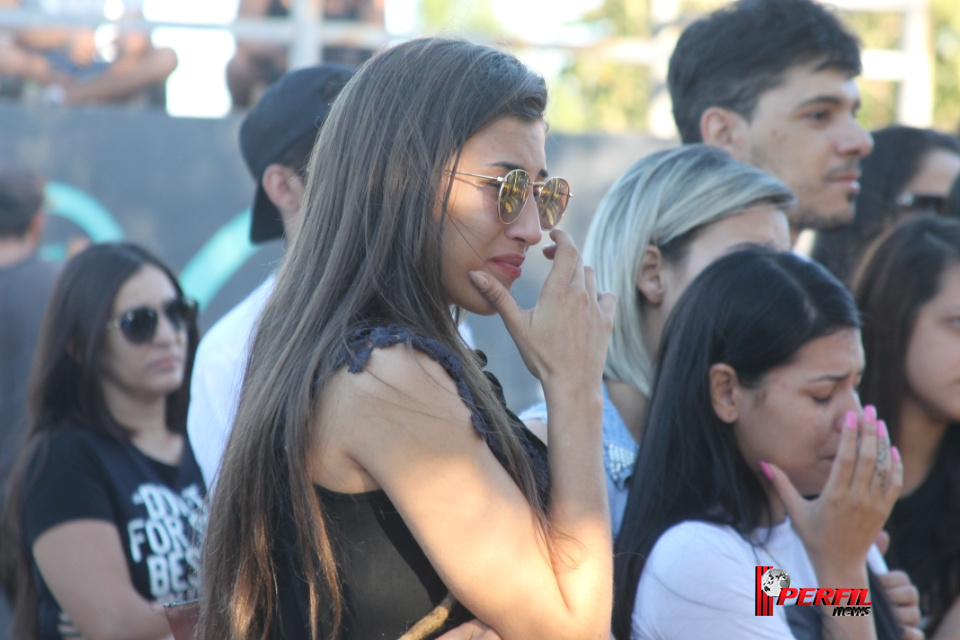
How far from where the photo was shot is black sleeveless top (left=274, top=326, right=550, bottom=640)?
162cm

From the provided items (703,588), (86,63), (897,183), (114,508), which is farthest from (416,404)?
(86,63)

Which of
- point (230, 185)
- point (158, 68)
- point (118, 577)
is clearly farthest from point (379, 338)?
point (158, 68)

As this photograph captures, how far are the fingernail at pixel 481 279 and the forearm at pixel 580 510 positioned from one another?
0.21m

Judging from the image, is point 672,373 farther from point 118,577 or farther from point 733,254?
point 118,577

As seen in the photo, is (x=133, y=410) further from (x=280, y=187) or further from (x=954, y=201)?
(x=954, y=201)

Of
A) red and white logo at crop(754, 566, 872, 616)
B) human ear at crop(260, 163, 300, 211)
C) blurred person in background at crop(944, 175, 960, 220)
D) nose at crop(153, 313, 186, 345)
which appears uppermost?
human ear at crop(260, 163, 300, 211)

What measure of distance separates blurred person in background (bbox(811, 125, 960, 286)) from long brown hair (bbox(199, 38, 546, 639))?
2601 mm

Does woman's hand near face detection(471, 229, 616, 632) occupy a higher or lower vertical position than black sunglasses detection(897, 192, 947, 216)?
higher

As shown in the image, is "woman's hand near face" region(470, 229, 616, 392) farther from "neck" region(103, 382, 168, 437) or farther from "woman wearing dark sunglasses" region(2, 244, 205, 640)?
"neck" region(103, 382, 168, 437)

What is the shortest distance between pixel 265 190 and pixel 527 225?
157cm

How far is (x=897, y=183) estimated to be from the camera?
4199 mm

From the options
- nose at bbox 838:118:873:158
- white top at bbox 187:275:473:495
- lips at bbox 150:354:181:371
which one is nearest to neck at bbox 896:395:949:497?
nose at bbox 838:118:873:158

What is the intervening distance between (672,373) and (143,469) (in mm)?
1842

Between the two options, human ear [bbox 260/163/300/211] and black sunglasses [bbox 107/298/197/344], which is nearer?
human ear [bbox 260/163/300/211]
